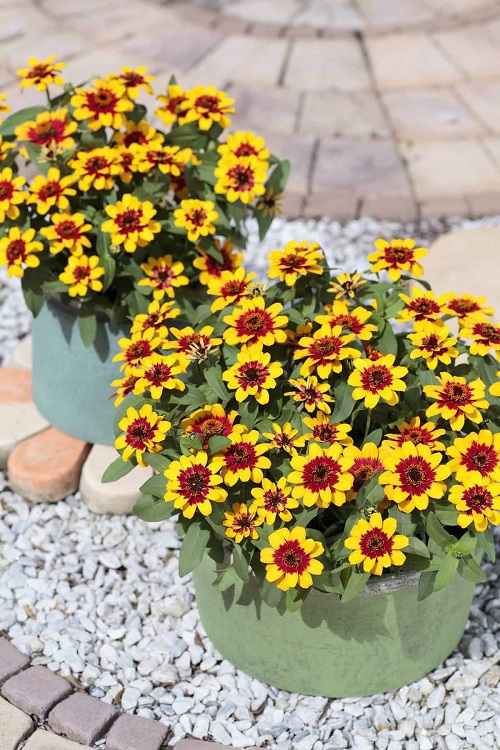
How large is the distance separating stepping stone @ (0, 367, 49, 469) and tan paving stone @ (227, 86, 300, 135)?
1851 mm

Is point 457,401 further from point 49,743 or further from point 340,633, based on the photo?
point 49,743

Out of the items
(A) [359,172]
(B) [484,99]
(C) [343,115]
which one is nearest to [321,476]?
(A) [359,172]

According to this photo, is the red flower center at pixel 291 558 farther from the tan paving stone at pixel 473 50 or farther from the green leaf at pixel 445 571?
the tan paving stone at pixel 473 50

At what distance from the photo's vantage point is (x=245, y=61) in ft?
16.6

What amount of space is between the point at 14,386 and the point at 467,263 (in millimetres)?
1786

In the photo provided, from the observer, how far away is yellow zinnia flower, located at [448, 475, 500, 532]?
1790mm

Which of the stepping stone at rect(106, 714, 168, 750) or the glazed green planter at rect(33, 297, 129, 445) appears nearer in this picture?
the stepping stone at rect(106, 714, 168, 750)

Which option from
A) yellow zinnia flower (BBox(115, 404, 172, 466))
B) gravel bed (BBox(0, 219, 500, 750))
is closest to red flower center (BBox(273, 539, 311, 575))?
yellow zinnia flower (BBox(115, 404, 172, 466))

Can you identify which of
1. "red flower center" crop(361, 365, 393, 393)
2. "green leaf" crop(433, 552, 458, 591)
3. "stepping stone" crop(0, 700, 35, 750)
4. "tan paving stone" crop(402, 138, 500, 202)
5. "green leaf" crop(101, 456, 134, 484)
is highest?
"red flower center" crop(361, 365, 393, 393)

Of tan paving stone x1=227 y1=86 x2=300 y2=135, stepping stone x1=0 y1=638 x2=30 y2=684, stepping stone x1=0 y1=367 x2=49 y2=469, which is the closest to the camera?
stepping stone x1=0 y1=638 x2=30 y2=684

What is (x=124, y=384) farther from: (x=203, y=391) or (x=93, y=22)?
(x=93, y=22)

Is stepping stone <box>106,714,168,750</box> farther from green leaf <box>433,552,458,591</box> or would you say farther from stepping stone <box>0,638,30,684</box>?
green leaf <box>433,552,458,591</box>

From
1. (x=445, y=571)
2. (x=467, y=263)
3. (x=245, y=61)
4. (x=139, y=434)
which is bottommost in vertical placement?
(x=467, y=263)

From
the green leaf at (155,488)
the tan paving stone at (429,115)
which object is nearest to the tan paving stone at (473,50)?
the tan paving stone at (429,115)
